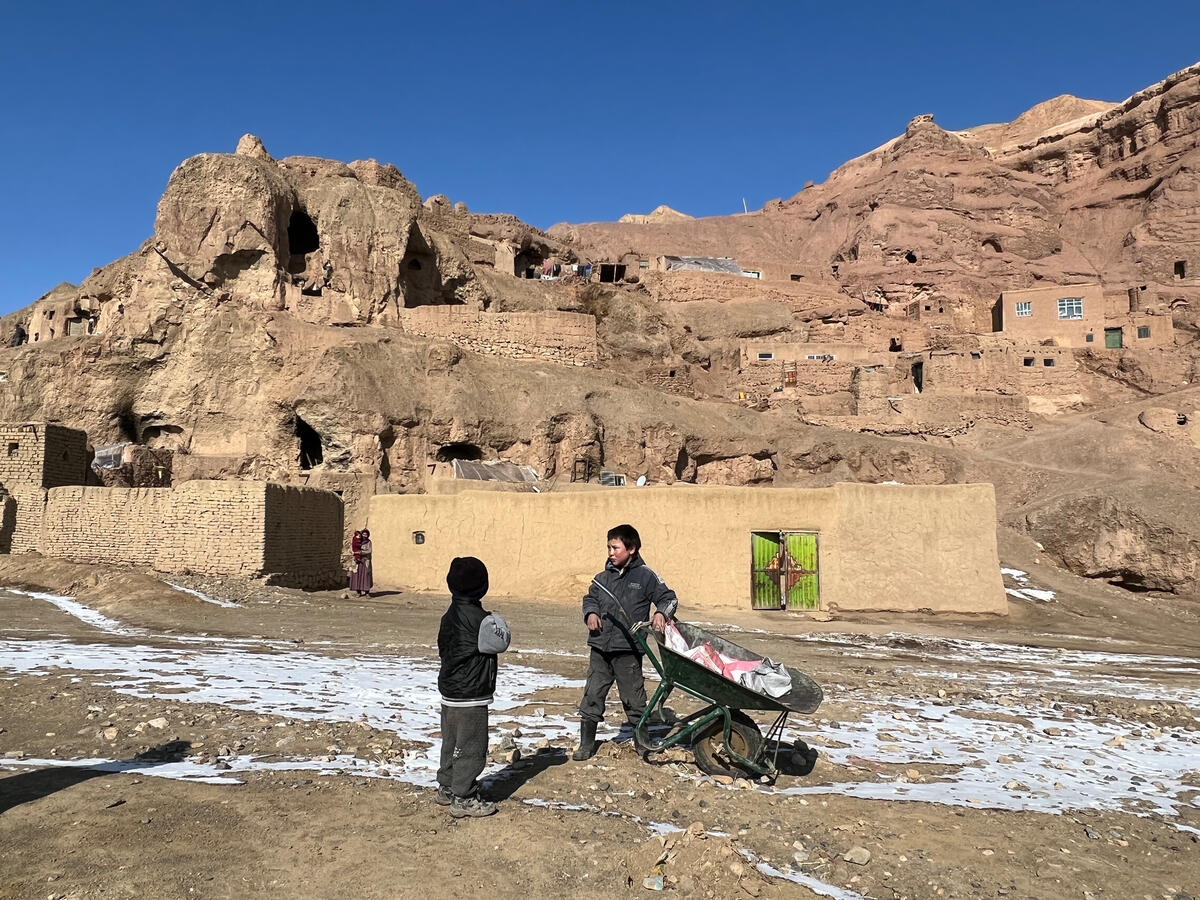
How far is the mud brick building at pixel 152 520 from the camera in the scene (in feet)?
47.8

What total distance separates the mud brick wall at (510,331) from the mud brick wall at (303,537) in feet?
39.9

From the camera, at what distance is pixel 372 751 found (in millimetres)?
4824

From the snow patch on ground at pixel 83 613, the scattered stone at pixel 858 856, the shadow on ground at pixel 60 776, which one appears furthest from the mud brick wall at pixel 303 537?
the scattered stone at pixel 858 856

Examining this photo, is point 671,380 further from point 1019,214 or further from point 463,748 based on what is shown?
point 1019,214

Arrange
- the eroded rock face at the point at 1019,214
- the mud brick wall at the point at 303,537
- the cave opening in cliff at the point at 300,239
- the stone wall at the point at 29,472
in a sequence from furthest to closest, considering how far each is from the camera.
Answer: the eroded rock face at the point at 1019,214, the cave opening in cliff at the point at 300,239, the stone wall at the point at 29,472, the mud brick wall at the point at 303,537

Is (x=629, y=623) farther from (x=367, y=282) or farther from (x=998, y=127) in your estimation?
(x=998, y=127)

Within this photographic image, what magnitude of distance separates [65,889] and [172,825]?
0.64 meters

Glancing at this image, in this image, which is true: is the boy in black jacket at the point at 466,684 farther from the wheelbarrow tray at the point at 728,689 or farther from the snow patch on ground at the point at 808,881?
the snow patch on ground at the point at 808,881

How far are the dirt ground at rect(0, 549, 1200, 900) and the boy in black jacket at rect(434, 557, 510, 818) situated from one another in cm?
17

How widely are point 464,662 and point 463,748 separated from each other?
42 centimetres

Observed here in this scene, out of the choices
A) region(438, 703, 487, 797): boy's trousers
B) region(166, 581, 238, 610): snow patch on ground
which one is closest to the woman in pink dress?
region(166, 581, 238, 610): snow patch on ground

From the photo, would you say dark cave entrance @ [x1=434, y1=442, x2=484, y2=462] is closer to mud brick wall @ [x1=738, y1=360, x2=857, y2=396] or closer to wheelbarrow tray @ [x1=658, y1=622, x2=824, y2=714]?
mud brick wall @ [x1=738, y1=360, x2=857, y2=396]

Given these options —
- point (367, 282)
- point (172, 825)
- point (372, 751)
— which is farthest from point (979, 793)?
point (367, 282)

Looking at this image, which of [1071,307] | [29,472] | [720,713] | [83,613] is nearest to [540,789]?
[720,713]
